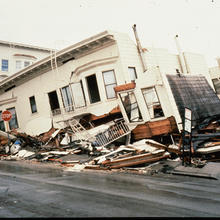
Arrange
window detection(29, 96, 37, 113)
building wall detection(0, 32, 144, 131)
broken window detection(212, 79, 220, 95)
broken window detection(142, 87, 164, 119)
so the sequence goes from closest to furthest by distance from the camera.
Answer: broken window detection(142, 87, 164, 119), building wall detection(0, 32, 144, 131), window detection(29, 96, 37, 113), broken window detection(212, 79, 220, 95)

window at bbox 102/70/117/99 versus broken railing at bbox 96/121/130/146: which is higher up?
window at bbox 102/70/117/99

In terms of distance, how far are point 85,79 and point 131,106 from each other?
13.8ft

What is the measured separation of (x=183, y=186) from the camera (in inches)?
188

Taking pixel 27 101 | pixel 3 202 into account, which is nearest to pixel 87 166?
pixel 3 202

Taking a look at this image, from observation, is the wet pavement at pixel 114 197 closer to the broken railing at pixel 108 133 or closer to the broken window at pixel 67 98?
the broken railing at pixel 108 133

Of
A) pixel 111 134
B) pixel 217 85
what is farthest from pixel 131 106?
pixel 217 85

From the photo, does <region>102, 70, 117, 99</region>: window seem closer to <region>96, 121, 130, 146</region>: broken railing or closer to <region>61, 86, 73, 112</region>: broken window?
<region>96, 121, 130, 146</region>: broken railing

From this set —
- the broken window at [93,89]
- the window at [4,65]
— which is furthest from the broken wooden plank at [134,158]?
the window at [4,65]

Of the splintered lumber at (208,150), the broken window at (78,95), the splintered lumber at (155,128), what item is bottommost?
the splintered lumber at (208,150)

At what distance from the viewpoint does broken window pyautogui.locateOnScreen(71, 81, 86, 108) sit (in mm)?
13656

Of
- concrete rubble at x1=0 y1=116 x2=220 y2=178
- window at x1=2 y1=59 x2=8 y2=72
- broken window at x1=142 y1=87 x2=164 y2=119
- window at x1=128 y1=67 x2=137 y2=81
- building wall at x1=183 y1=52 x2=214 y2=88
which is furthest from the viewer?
window at x1=2 y1=59 x2=8 y2=72

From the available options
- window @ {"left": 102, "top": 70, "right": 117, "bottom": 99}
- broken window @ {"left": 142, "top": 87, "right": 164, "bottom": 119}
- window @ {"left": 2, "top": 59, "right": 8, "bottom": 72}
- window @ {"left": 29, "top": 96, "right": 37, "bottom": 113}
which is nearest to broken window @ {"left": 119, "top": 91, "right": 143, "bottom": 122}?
broken window @ {"left": 142, "top": 87, "right": 164, "bottom": 119}

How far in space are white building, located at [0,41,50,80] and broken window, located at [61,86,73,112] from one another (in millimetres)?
16034

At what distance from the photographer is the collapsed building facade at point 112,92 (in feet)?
33.6
